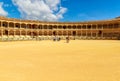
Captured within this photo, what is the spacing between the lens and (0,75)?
8.87 metres

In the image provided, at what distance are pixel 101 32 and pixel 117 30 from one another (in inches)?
305

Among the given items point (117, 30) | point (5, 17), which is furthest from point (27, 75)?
point (117, 30)

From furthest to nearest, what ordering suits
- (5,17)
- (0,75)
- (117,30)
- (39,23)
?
(39,23), (117,30), (5,17), (0,75)

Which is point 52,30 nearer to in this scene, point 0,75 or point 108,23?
point 108,23

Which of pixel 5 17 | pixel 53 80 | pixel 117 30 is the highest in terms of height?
pixel 5 17

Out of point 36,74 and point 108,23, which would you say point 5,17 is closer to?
point 108,23

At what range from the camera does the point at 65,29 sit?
255 feet

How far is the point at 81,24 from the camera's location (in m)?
77.9

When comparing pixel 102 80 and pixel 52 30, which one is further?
pixel 52 30

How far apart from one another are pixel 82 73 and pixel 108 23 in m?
67.1

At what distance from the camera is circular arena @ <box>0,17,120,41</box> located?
216ft

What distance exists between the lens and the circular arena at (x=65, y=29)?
65863 mm

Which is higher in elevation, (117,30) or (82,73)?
(117,30)

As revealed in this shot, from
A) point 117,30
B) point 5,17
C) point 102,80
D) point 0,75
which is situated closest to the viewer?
point 102,80
